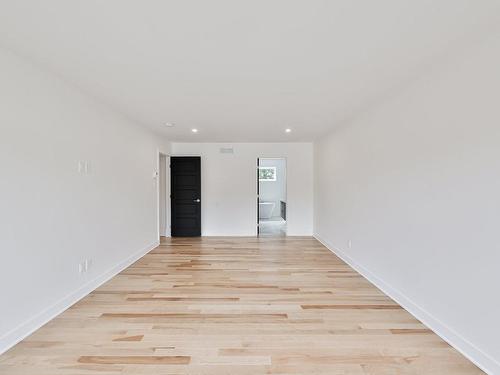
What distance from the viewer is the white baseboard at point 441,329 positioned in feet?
6.35

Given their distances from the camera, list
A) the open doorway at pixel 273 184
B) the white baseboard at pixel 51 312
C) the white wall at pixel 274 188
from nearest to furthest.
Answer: the white baseboard at pixel 51 312 → the open doorway at pixel 273 184 → the white wall at pixel 274 188

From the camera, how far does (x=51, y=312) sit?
2.66 meters

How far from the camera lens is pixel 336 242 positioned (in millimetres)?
5223

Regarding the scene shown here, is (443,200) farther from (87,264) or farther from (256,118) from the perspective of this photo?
(87,264)

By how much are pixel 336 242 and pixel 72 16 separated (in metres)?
4.95

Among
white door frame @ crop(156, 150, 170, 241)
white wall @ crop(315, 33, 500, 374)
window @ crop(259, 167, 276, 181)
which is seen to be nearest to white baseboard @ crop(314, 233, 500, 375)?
white wall @ crop(315, 33, 500, 374)

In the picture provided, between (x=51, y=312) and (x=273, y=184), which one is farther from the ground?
(x=273, y=184)

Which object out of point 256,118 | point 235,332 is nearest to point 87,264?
point 235,332

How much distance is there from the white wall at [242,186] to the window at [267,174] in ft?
15.7

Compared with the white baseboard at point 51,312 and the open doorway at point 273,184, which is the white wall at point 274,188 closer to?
the open doorway at point 273,184

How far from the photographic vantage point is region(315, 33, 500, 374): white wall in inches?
76.3

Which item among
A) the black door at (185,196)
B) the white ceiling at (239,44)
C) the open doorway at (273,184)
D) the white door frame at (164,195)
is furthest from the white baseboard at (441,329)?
the open doorway at (273,184)

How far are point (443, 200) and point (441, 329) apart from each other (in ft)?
3.68

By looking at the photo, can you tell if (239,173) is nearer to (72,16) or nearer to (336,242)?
(336,242)
